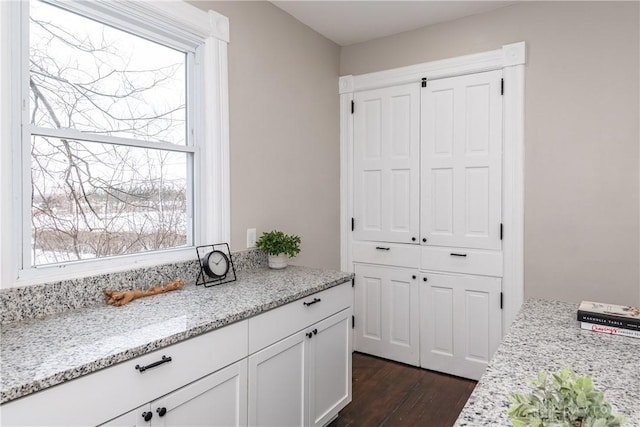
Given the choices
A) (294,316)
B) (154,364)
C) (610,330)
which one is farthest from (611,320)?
(154,364)

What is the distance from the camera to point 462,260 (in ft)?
9.69

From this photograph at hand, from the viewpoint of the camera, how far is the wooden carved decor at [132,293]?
1.68 metres

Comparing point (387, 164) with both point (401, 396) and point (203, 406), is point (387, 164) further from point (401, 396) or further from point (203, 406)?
point (203, 406)

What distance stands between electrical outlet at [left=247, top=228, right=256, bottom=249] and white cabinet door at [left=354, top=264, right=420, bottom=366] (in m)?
1.18

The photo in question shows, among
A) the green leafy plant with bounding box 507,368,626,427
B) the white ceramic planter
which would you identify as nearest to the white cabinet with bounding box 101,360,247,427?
the white ceramic planter

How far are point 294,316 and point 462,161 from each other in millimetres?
1746

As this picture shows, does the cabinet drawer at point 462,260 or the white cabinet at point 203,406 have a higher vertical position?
the cabinet drawer at point 462,260

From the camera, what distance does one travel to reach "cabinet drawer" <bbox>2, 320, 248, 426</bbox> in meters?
1.03

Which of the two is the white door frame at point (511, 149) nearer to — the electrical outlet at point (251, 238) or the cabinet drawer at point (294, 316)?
the cabinet drawer at point (294, 316)

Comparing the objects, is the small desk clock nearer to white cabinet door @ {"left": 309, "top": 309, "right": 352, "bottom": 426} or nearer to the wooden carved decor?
the wooden carved decor

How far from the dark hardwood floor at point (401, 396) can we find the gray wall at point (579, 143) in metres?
0.89

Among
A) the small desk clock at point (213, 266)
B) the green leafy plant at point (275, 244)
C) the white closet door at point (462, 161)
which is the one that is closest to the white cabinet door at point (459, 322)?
the white closet door at point (462, 161)

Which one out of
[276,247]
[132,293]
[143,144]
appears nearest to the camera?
[132,293]

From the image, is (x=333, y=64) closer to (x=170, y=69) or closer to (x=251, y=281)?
(x=170, y=69)
